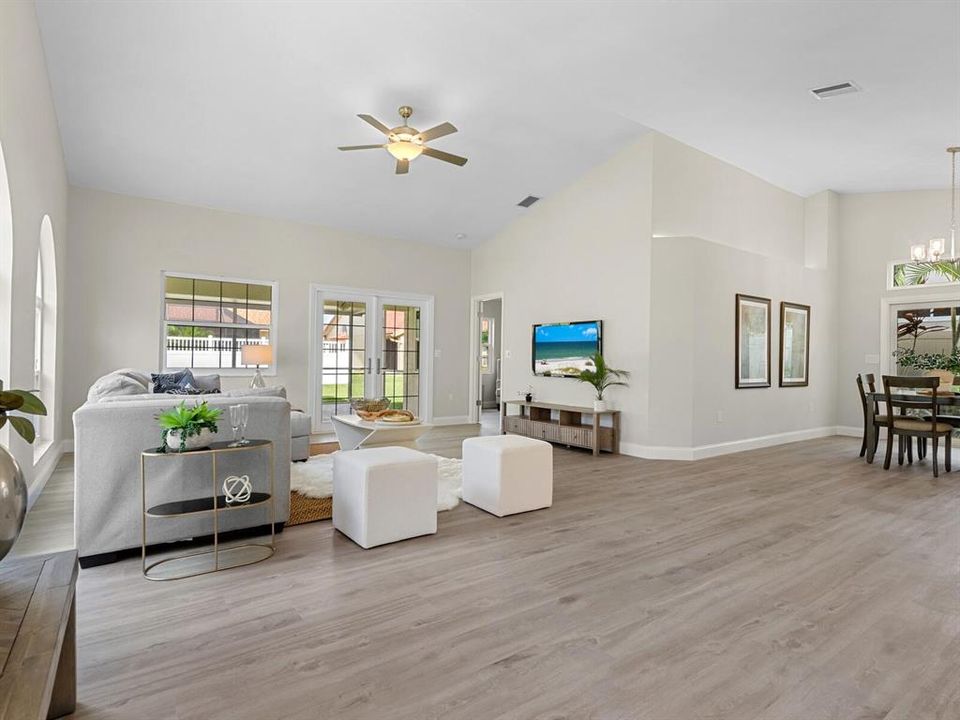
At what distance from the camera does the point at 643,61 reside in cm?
440

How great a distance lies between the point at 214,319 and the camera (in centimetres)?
684

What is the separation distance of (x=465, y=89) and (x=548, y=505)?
3721 millimetres

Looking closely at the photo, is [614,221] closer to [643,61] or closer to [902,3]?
[643,61]

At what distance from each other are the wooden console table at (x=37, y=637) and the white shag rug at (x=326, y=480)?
2184 mm

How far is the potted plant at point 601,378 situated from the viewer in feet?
20.5

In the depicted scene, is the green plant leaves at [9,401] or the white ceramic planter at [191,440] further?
the white ceramic planter at [191,440]

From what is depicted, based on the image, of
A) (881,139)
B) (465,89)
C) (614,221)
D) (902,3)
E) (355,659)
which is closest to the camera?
(355,659)

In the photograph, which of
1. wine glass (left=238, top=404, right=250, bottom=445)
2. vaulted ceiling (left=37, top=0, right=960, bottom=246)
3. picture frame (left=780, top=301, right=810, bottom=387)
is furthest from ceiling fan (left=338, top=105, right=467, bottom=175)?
picture frame (left=780, top=301, right=810, bottom=387)

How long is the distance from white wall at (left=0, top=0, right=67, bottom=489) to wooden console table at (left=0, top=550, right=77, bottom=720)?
2.37 metres

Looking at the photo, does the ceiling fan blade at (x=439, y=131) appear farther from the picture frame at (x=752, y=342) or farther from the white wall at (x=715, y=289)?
the picture frame at (x=752, y=342)

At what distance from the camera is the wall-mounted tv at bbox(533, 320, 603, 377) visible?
6668 mm

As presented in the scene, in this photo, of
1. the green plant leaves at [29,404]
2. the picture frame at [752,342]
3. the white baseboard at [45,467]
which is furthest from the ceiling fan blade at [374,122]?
the picture frame at [752,342]

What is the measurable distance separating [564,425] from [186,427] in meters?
4.73

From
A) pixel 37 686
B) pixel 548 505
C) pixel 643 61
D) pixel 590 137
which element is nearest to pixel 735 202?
pixel 590 137
